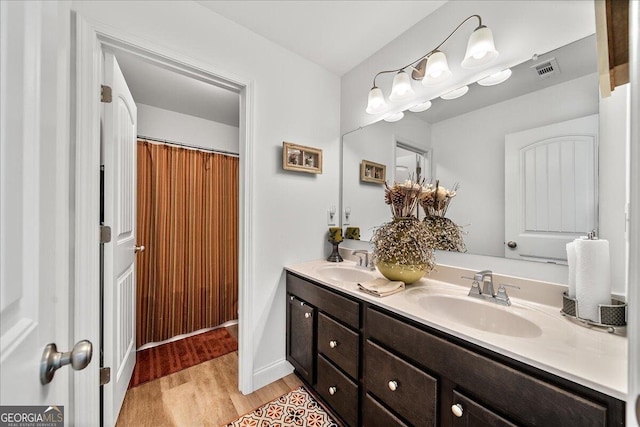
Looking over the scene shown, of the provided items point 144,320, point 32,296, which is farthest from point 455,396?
point 144,320

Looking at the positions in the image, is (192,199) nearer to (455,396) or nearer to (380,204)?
(380,204)

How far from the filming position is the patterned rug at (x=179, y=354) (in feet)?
6.17

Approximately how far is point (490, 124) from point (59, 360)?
1.84m

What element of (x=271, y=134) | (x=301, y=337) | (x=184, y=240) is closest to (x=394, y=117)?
(x=271, y=134)

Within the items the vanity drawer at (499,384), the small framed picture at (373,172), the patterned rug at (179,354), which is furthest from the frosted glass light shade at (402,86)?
the patterned rug at (179,354)

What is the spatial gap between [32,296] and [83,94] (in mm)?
1194

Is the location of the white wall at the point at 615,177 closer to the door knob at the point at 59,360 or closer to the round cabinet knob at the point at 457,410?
the round cabinet knob at the point at 457,410

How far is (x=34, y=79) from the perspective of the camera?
429mm

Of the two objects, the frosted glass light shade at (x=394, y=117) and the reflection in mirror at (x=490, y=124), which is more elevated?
the frosted glass light shade at (x=394, y=117)

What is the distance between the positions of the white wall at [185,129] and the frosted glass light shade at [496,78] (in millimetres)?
2499

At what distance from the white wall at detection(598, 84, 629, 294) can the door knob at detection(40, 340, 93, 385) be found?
65.4 inches

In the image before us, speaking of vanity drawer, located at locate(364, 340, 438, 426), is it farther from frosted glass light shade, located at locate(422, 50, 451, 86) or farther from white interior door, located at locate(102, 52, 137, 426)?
frosted glass light shade, located at locate(422, 50, 451, 86)

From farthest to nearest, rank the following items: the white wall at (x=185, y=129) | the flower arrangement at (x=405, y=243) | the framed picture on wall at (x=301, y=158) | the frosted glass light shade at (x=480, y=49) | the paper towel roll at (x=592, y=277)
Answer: the white wall at (x=185, y=129) < the framed picture on wall at (x=301, y=158) < the flower arrangement at (x=405, y=243) < the frosted glass light shade at (x=480, y=49) < the paper towel roll at (x=592, y=277)

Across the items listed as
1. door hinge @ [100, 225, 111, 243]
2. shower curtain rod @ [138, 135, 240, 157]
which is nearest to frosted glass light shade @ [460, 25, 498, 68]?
door hinge @ [100, 225, 111, 243]
